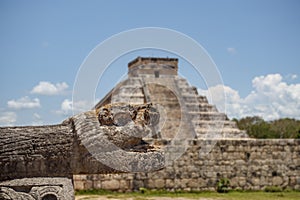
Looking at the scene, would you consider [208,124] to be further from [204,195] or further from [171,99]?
[204,195]

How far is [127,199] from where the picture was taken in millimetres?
11539

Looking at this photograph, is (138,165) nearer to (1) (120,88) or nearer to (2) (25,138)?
(2) (25,138)

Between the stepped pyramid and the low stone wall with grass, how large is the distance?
6080mm

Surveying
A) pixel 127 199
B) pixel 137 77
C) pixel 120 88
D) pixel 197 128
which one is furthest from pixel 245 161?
pixel 137 77

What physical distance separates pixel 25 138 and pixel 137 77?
90.2ft

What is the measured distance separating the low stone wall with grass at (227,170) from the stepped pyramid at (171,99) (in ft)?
19.9

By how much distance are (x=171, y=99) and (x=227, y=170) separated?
16.9 metres

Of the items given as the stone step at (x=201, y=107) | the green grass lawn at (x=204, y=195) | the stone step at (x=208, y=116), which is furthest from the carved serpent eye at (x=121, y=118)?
the stone step at (x=201, y=107)

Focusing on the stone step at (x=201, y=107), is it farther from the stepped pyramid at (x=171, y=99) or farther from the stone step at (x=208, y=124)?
the stone step at (x=208, y=124)

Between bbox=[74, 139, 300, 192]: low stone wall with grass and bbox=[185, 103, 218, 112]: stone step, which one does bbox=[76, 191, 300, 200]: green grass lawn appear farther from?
bbox=[185, 103, 218, 112]: stone step

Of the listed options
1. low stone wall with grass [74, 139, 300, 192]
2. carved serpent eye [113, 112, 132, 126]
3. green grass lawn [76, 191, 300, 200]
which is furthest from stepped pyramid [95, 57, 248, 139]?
carved serpent eye [113, 112, 132, 126]

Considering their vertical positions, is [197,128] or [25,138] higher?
[197,128]

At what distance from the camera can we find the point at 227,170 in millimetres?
13727

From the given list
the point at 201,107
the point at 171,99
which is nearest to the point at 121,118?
the point at 201,107
